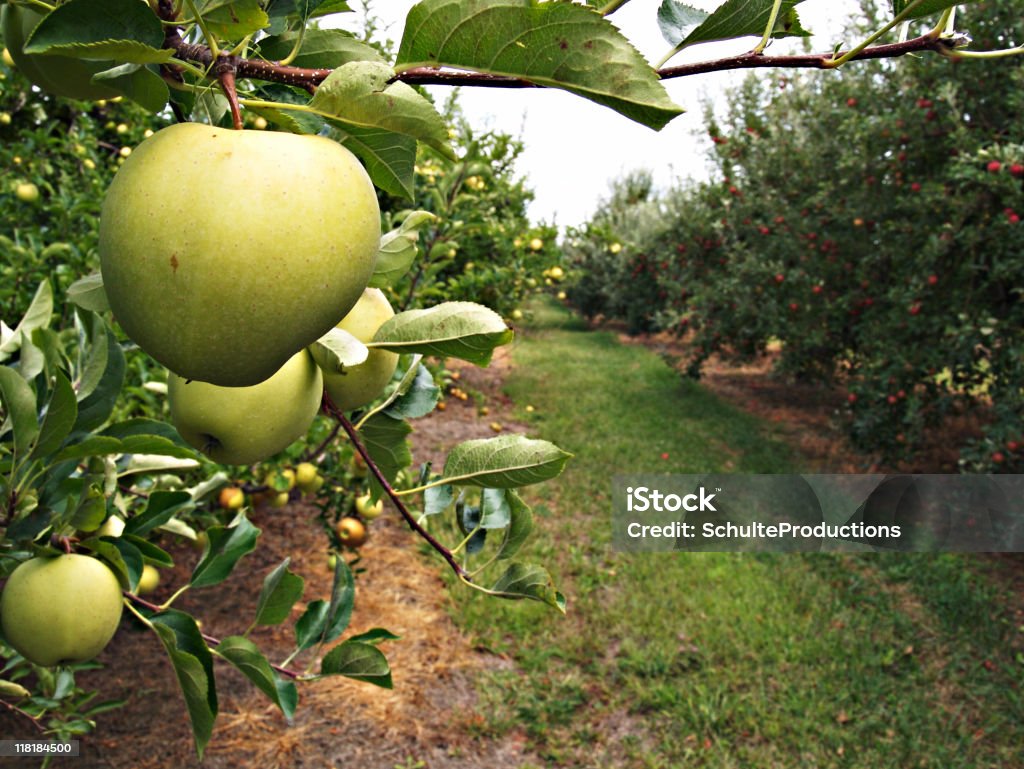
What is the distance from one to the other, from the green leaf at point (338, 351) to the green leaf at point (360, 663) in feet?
1.32

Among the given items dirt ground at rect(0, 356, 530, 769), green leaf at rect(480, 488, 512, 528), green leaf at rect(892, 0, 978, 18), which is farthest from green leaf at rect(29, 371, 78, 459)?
dirt ground at rect(0, 356, 530, 769)

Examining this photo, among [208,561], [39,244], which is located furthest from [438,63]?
[39,244]

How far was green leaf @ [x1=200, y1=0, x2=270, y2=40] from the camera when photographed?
1.29 ft

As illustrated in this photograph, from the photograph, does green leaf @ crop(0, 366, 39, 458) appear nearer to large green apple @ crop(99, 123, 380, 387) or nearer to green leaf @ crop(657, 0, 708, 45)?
large green apple @ crop(99, 123, 380, 387)

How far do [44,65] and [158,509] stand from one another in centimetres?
60

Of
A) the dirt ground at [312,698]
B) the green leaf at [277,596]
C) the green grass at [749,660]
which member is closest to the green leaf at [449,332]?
the green leaf at [277,596]

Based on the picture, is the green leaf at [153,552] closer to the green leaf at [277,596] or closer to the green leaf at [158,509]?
the green leaf at [158,509]

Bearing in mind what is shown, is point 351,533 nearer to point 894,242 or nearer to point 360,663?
point 360,663

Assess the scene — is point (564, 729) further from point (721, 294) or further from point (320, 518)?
point (721, 294)

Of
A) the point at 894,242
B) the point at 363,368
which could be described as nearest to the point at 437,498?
the point at 363,368

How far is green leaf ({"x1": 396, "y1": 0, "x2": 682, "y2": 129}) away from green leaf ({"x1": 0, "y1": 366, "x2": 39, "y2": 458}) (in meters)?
0.58

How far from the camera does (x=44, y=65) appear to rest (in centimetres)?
49

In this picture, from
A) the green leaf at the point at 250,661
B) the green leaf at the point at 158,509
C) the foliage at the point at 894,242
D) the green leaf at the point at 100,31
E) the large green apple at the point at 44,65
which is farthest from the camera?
the foliage at the point at 894,242

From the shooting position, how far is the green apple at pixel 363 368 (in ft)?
2.12
